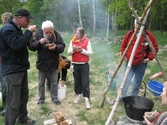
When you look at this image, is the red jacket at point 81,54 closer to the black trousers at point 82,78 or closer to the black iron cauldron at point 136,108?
the black trousers at point 82,78

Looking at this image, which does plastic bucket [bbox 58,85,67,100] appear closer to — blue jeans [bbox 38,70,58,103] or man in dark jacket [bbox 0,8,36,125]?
Result: blue jeans [bbox 38,70,58,103]

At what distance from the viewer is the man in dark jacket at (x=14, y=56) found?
9.40 feet

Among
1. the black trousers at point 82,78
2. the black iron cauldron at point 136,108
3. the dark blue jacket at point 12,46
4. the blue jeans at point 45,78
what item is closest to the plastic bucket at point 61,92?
the blue jeans at point 45,78

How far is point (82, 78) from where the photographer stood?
14.2 feet

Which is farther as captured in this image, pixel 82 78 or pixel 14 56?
pixel 82 78

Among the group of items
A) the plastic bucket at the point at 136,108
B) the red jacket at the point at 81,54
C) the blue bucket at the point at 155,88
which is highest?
the red jacket at the point at 81,54

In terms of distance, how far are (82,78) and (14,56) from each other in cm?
184

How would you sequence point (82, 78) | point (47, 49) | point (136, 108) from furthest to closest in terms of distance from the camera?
point (82, 78) < point (47, 49) < point (136, 108)

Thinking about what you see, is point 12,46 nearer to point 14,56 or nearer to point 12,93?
point 14,56

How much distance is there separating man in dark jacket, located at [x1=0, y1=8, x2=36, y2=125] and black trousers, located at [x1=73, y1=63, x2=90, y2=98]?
1423mm

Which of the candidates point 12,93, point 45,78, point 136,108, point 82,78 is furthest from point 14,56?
point 136,108

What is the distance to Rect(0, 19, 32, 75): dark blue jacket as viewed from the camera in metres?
2.85

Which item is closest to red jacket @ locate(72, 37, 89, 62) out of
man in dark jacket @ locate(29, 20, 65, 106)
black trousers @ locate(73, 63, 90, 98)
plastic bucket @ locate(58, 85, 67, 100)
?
black trousers @ locate(73, 63, 90, 98)

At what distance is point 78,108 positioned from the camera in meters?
4.35
